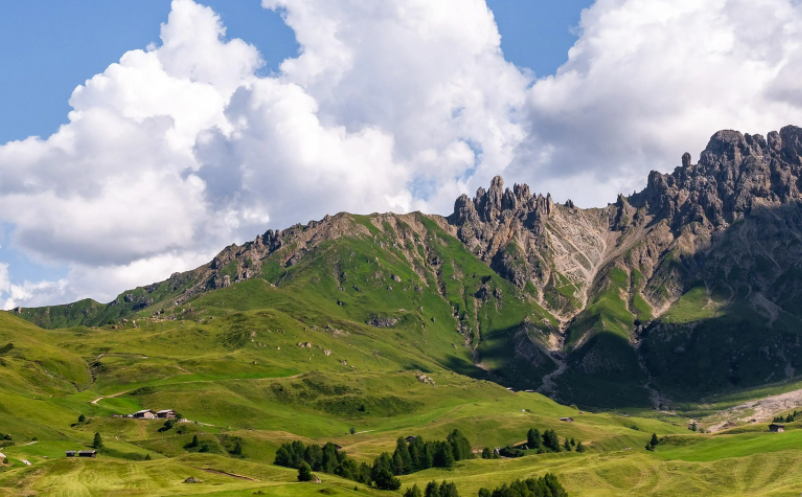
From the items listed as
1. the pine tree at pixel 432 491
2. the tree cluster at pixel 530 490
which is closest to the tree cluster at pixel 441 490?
the pine tree at pixel 432 491

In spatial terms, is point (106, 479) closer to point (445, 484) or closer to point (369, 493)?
point (369, 493)

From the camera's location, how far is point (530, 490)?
611 feet

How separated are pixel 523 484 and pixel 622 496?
30.6 meters

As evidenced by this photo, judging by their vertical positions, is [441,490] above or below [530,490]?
above

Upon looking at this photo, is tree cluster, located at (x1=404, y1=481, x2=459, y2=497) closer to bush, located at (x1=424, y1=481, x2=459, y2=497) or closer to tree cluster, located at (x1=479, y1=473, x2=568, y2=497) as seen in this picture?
bush, located at (x1=424, y1=481, x2=459, y2=497)

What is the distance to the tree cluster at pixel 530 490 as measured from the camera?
7141 inches

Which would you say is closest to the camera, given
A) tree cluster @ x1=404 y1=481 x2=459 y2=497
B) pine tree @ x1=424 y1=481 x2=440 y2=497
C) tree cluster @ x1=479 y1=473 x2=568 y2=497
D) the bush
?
tree cluster @ x1=479 y1=473 x2=568 y2=497

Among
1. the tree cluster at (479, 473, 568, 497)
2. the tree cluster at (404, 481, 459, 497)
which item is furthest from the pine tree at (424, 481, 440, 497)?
the tree cluster at (479, 473, 568, 497)

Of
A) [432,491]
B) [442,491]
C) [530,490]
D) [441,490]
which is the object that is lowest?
[530,490]

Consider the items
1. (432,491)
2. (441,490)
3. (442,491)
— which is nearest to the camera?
(432,491)

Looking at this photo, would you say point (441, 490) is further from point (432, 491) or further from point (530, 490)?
point (530, 490)

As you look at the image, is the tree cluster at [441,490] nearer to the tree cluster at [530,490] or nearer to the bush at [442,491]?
the bush at [442,491]

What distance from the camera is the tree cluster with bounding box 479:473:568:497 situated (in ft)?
595

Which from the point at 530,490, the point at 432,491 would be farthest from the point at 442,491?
the point at 530,490
